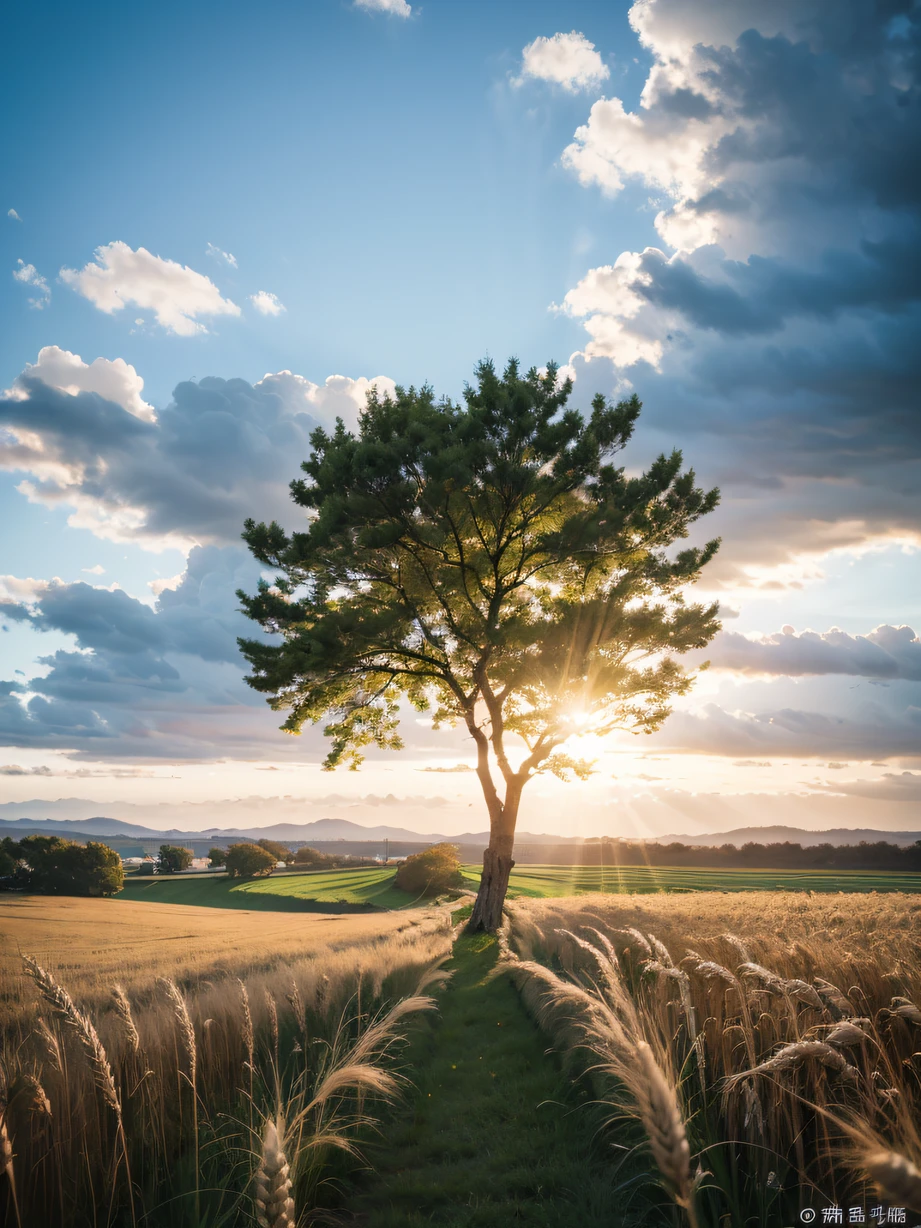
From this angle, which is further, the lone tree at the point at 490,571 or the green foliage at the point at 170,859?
the green foliage at the point at 170,859

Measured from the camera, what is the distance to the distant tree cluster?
45812 millimetres

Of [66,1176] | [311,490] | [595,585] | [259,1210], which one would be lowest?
[66,1176]

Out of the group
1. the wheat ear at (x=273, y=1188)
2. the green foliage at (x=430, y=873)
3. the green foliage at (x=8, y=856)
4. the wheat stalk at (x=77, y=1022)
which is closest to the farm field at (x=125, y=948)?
the wheat stalk at (x=77, y=1022)

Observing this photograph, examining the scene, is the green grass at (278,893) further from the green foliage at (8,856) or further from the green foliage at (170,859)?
the green foliage at (170,859)

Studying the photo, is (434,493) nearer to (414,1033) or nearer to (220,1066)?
(414,1033)

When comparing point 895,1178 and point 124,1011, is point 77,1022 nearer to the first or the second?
point 124,1011

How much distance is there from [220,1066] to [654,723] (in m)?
21.0

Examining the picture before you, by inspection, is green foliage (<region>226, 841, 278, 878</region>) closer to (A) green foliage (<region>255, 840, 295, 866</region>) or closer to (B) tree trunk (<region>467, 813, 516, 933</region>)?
(A) green foliage (<region>255, 840, 295, 866</region>)

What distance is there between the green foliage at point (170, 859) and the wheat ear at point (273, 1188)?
118 meters

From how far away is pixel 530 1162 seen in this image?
549 cm

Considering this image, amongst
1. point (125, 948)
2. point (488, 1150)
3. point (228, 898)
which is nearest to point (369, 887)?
point (228, 898)

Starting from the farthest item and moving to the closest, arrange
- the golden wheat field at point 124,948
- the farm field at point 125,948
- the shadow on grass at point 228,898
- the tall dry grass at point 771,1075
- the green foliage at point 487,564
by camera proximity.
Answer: the shadow on grass at point 228,898 < the green foliage at point 487,564 < the farm field at point 125,948 < the golden wheat field at point 124,948 < the tall dry grass at point 771,1075

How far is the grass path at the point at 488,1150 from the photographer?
462 centimetres

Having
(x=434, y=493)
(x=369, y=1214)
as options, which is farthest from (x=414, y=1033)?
(x=434, y=493)
